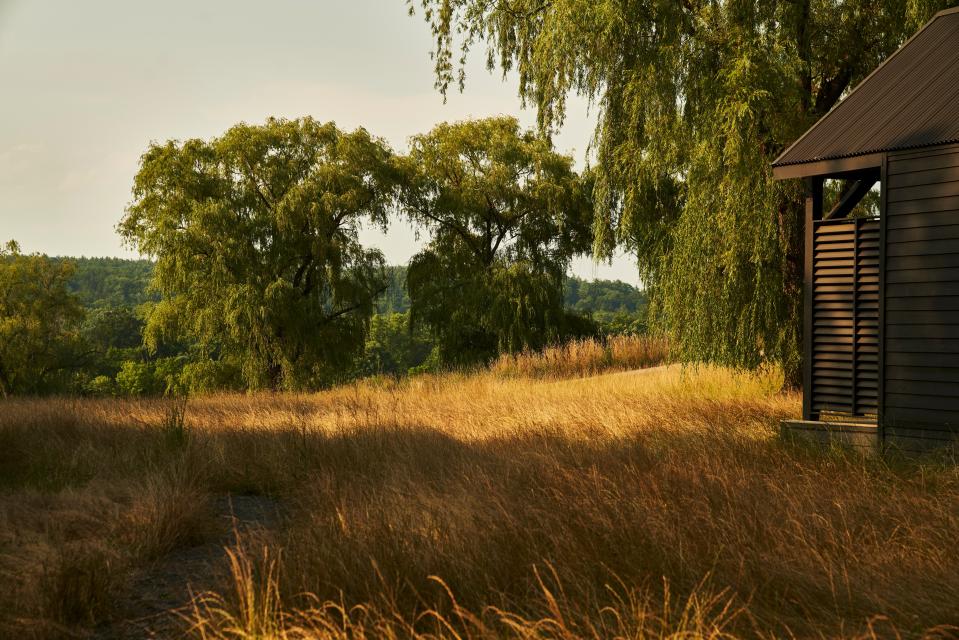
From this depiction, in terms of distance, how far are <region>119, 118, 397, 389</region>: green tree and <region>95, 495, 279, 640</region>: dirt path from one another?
66.4ft

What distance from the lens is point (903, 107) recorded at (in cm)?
927

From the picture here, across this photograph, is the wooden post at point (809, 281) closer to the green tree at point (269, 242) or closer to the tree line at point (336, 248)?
the tree line at point (336, 248)

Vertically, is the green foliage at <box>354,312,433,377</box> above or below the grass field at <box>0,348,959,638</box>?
below

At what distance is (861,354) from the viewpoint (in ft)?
30.8

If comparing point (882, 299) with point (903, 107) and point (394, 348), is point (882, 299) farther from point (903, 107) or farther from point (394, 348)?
point (394, 348)

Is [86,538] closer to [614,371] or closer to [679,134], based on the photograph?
[679,134]

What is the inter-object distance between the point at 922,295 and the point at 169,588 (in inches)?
304

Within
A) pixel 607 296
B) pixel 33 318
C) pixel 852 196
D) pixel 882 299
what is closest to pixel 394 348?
pixel 607 296

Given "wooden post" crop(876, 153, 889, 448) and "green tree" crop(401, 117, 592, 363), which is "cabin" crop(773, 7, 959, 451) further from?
"green tree" crop(401, 117, 592, 363)

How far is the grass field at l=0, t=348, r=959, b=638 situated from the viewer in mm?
3980

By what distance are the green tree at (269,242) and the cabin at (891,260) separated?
19107 mm

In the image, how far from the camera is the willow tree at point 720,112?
12141 millimetres

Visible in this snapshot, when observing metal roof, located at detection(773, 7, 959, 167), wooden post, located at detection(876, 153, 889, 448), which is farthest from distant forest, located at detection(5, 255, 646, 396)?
wooden post, located at detection(876, 153, 889, 448)

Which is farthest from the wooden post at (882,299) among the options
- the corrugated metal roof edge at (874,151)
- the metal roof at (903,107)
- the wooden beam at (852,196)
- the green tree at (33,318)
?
the green tree at (33,318)
